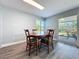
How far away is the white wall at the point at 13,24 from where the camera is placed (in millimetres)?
4559

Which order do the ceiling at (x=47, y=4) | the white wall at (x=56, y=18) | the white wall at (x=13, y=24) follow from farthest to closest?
the white wall at (x=56, y=18) → the white wall at (x=13, y=24) → the ceiling at (x=47, y=4)

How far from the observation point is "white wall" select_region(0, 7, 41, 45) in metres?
4.56

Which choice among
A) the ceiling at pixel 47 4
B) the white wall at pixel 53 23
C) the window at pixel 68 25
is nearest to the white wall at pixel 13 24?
the ceiling at pixel 47 4

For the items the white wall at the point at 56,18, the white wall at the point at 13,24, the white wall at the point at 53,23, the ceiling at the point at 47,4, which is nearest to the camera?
the ceiling at the point at 47,4

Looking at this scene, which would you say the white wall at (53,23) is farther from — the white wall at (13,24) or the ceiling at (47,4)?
the white wall at (13,24)

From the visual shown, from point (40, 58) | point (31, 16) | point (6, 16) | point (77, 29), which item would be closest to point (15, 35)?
point (6, 16)

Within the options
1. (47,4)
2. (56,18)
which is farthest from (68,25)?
(47,4)

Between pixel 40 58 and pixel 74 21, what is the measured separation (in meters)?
3.69

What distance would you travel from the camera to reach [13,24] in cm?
505

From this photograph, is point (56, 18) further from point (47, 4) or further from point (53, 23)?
point (47, 4)

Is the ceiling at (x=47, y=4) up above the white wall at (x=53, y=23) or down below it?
above

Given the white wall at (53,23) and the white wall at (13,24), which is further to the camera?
the white wall at (53,23)

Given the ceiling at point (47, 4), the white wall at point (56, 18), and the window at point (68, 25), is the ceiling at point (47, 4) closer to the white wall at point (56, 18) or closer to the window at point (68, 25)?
the white wall at point (56, 18)

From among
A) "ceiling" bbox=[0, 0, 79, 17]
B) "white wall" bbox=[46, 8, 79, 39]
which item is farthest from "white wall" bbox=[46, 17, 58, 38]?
"ceiling" bbox=[0, 0, 79, 17]
